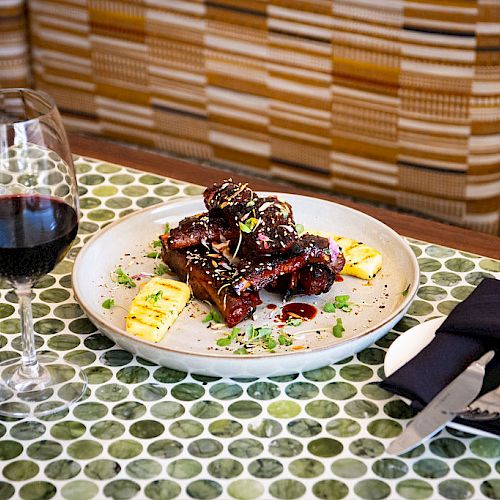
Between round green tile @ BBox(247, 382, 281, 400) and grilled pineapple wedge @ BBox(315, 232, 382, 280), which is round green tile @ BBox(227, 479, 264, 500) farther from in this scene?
grilled pineapple wedge @ BBox(315, 232, 382, 280)

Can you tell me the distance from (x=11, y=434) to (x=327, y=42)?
170 cm

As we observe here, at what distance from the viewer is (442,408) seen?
1.05 metres

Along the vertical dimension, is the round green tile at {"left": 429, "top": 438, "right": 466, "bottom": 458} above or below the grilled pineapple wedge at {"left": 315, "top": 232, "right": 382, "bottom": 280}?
below

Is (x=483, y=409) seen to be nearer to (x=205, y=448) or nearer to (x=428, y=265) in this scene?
(x=205, y=448)

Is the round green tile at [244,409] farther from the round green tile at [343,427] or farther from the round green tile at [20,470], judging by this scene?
the round green tile at [20,470]

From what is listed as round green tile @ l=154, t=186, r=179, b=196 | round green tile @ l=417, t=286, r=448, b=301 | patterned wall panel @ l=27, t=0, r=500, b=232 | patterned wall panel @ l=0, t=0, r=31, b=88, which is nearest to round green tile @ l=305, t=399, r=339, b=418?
round green tile @ l=417, t=286, r=448, b=301

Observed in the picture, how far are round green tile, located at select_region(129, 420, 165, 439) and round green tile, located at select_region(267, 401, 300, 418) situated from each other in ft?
0.45

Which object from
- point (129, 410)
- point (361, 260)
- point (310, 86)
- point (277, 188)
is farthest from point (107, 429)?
point (310, 86)

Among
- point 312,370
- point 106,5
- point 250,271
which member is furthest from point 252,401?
point 106,5

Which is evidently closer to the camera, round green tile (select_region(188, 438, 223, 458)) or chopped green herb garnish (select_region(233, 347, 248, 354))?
round green tile (select_region(188, 438, 223, 458))

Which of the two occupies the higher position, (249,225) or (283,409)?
(249,225)

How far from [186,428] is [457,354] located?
357 millimetres

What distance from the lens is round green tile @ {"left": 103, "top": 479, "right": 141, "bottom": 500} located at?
0.99 m

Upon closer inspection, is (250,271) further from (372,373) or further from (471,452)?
(471,452)
